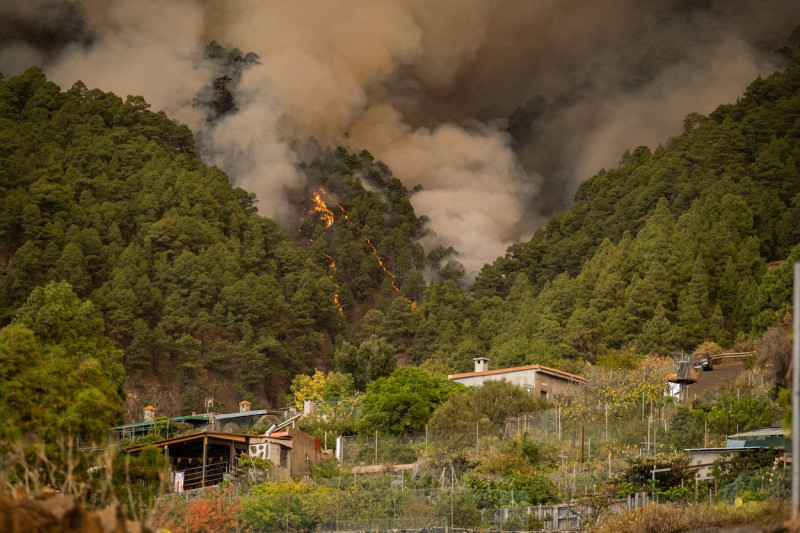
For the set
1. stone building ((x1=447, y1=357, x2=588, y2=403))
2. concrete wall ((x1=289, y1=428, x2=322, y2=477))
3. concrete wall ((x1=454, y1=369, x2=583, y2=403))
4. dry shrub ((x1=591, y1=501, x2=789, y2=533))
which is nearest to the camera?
dry shrub ((x1=591, y1=501, x2=789, y2=533))

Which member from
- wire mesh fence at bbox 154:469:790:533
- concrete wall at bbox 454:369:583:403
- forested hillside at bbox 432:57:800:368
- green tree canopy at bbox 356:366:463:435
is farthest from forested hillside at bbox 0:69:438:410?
wire mesh fence at bbox 154:469:790:533

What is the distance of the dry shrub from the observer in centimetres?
2463

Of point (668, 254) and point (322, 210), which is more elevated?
point (322, 210)

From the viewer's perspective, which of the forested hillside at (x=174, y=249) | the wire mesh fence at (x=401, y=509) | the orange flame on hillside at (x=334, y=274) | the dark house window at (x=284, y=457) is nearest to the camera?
the wire mesh fence at (x=401, y=509)

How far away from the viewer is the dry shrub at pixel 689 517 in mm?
24627

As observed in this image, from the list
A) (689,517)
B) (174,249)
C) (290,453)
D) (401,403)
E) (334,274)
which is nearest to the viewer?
(689,517)

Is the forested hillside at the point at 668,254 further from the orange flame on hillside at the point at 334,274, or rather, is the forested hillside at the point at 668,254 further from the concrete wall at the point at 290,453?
the concrete wall at the point at 290,453

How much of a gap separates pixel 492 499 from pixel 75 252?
180ft


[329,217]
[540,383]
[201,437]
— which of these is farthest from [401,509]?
[329,217]

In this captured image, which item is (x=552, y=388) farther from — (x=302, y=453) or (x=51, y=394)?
(x=51, y=394)

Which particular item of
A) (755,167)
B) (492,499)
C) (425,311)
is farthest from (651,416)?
(425,311)

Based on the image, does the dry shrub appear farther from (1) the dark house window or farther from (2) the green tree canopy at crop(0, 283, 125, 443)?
(1) the dark house window

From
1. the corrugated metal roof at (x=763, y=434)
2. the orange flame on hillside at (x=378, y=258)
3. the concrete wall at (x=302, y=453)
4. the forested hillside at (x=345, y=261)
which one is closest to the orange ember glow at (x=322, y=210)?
the orange flame on hillside at (x=378, y=258)

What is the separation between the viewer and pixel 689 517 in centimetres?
2580
